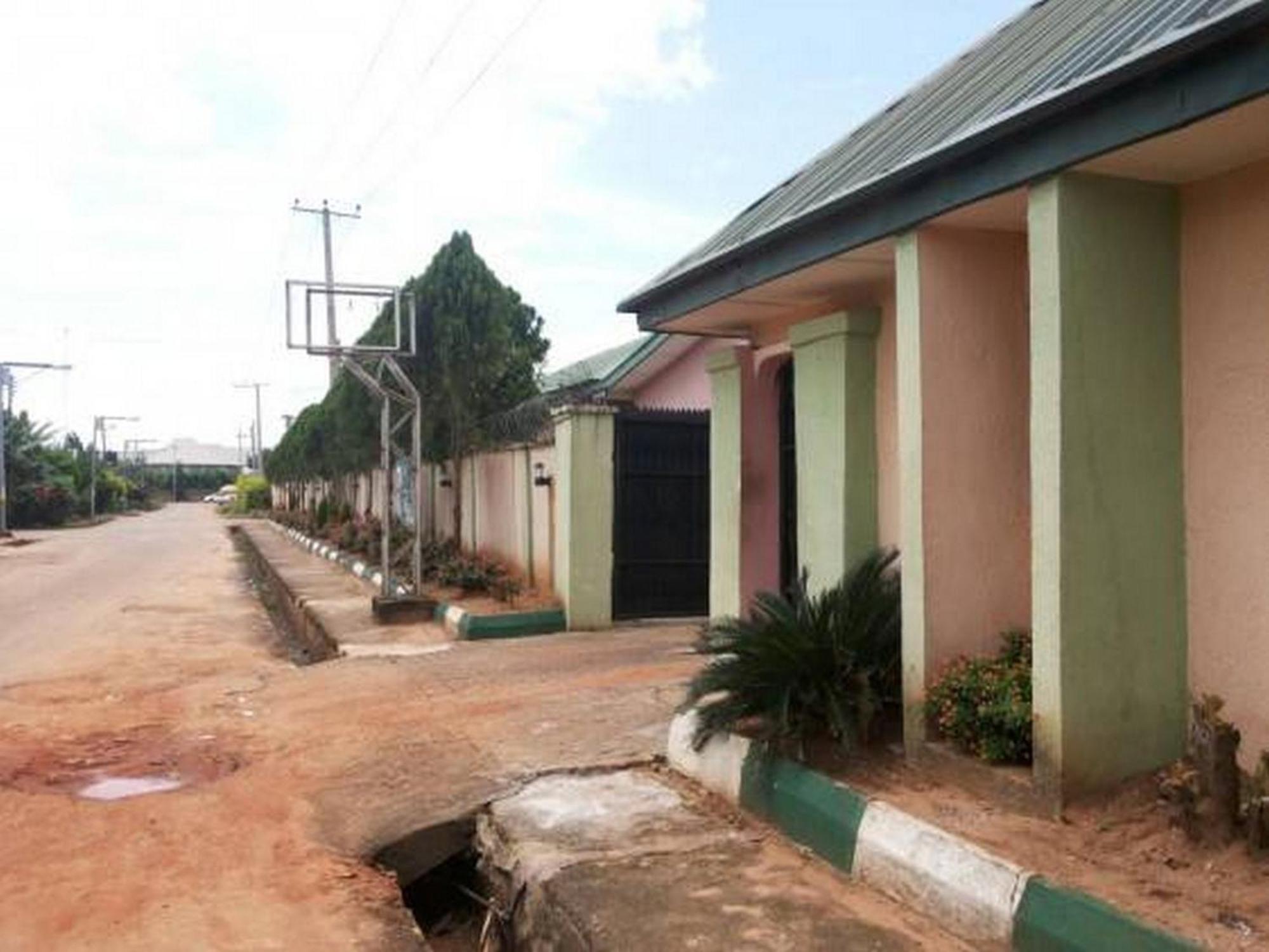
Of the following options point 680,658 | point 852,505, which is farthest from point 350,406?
point 852,505

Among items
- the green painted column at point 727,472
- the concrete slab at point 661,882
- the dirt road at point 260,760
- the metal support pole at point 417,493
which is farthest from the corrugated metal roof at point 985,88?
the metal support pole at point 417,493

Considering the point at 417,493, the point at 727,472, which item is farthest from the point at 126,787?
the point at 417,493

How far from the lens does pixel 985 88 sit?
571cm

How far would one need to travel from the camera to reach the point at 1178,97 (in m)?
3.92

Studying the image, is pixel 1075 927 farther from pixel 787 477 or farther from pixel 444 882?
pixel 787 477

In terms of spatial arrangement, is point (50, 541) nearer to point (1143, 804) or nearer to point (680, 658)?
point (680, 658)

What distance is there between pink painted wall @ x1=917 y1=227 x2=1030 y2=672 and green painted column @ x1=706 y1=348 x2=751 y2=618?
3.14m

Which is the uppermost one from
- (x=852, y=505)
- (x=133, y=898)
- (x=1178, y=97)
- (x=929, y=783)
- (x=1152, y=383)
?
(x=1178, y=97)

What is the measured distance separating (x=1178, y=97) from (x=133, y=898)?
5312 millimetres

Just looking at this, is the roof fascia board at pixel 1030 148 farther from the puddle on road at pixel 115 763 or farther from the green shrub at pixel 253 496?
the green shrub at pixel 253 496

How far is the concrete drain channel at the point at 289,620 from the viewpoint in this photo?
14281 mm

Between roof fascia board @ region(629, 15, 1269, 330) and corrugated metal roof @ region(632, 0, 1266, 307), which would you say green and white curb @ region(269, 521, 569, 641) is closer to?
corrugated metal roof @ region(632, 0, 1266, 307)

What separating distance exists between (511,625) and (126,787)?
5.63 m

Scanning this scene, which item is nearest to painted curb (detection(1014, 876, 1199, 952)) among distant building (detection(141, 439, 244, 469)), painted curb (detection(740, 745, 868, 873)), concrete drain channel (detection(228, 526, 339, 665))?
painted curb (detection(740, 745, 868, 873))
